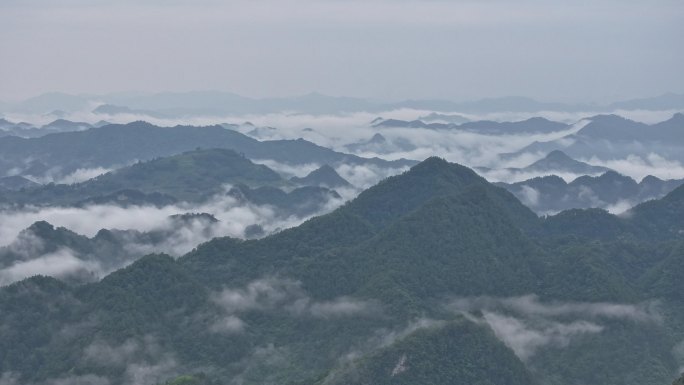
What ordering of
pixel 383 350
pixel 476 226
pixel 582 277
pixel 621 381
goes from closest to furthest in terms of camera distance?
pixel 383 350, pixel 621 381, pixel 582 277, pixel 476 226

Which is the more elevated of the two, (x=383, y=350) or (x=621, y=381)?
(x=383, y=350)

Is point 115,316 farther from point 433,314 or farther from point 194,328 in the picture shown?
point 433,314

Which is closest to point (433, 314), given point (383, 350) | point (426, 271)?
point (426, 271)

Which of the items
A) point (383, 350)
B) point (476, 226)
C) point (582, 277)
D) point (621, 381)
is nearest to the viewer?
point (383, 350)

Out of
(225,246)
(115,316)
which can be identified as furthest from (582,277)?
(115,316)

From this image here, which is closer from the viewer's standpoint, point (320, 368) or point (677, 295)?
point (320, 368)

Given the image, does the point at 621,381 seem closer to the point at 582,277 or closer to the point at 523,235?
the point at 582,277
